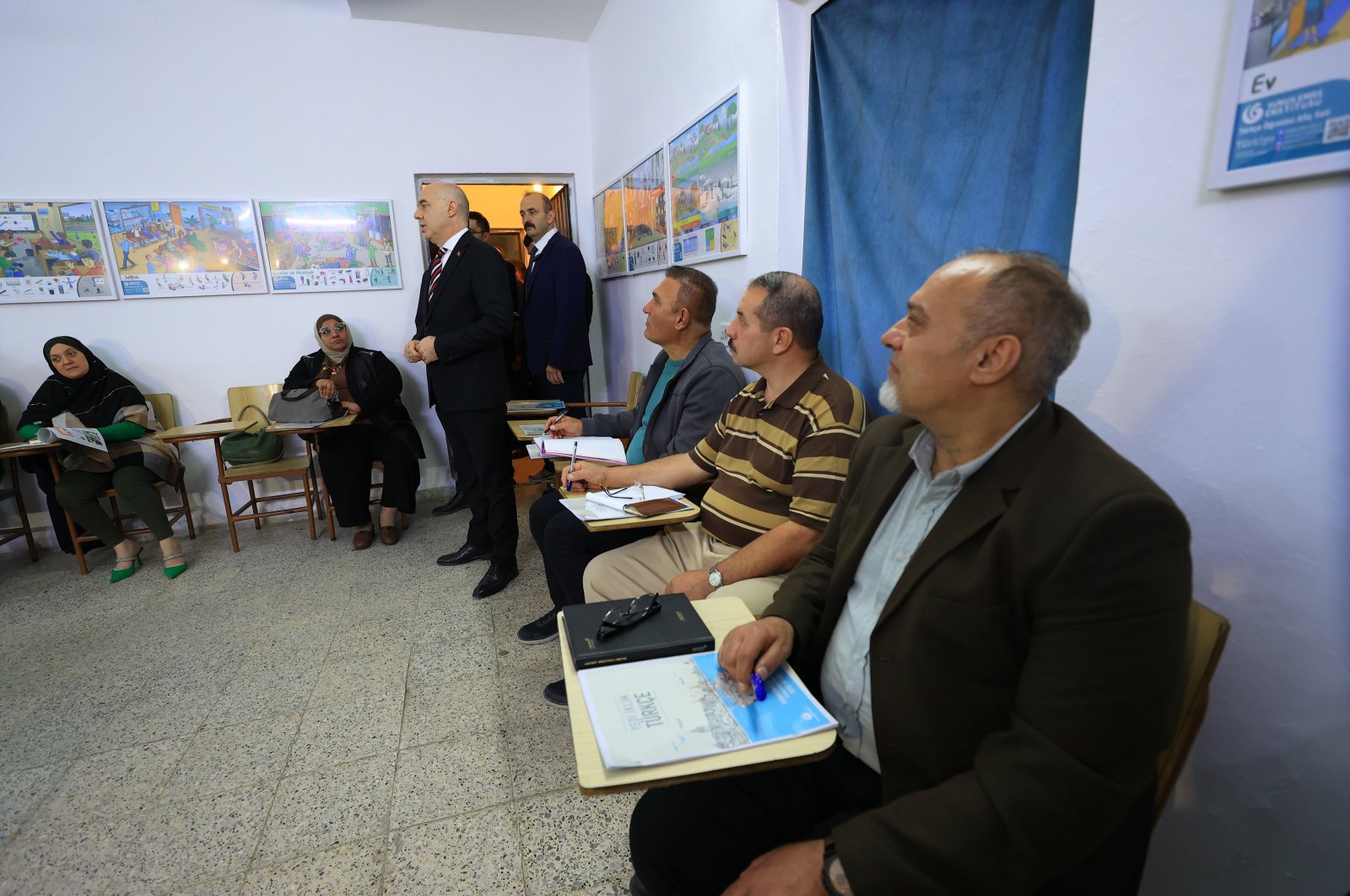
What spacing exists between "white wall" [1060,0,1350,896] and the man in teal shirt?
1.19 metres

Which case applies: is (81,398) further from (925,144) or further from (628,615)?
(925,144)

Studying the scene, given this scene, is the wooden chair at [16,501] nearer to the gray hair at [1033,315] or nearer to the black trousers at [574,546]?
the black trousers at [574,546]

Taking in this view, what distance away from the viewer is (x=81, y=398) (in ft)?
11.2

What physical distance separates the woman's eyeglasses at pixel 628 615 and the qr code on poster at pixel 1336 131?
1.08 m

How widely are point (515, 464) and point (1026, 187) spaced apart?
458 cm

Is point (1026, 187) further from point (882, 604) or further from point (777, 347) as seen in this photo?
point (882, 604)

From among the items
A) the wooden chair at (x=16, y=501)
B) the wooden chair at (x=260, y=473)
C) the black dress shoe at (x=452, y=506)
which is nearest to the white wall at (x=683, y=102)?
the black dress shoe at (x=452, y=506)

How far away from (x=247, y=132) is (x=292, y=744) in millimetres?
3646

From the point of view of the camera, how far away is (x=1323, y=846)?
806 millimetres

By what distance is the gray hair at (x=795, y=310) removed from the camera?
164cm

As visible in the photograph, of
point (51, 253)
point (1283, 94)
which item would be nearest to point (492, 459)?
point (1283, 94)

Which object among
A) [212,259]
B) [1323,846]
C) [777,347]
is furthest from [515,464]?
[1323,846]

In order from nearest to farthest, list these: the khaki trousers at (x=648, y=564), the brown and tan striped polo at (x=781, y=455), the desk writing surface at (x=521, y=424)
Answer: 1. the brown and tan striped polo at (x=781, y=455)
2. the khaki trousers at (x=648, y=564)
3. the desk writing surface at (x=521, y=424)

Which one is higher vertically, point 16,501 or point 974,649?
point 974,649
